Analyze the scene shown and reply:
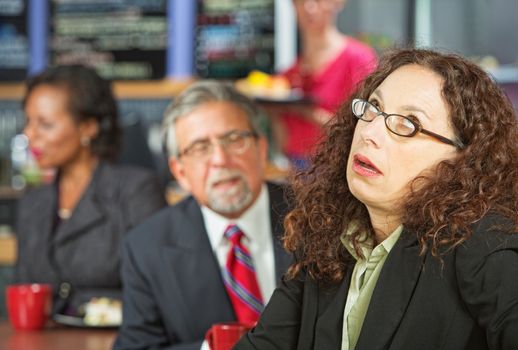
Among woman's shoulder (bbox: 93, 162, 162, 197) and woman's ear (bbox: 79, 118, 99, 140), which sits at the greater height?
woman's ear (bbox: 79, 118, 99, 140)

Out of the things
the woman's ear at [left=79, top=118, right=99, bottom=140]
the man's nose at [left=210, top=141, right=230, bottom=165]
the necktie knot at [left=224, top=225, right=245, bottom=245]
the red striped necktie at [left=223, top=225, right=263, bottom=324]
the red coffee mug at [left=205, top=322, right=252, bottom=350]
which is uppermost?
the man's nose at [left=210, top=141, right=230, bottom=165]

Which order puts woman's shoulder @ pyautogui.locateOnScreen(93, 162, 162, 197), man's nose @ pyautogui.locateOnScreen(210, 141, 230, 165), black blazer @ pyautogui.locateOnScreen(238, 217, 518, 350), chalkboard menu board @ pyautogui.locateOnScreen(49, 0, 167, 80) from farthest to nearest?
chalkboard menu board @ pyautogui.locateOnScreen(49, 0, 167, 80) → woman's shoulder @ pyautogui.locateOnScreen(93, 162, 162, 197) → man's nose @ pyautogui.locateOnScreen(210, 141, 230, 165) → black blazer @ pyautogui.locateOnScreen(238, 217, 518, 350)

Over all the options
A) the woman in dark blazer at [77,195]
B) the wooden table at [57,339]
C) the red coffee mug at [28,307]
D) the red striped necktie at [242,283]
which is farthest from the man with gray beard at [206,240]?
the woman in dark blazer at [77,195]

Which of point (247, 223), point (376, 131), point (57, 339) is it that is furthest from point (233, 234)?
point (376, 131)

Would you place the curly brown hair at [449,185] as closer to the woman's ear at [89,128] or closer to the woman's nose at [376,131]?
the woman's nose at [376,131]

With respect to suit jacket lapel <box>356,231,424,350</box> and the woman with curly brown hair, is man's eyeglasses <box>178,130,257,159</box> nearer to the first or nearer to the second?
the woman with curly brown hair

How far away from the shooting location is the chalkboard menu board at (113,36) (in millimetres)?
5867

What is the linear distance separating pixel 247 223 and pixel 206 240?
4.2 inches

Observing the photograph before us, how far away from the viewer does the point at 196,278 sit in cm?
226

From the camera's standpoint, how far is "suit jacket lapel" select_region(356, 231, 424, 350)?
1387 millimetres

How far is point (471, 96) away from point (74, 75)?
2.17 meters

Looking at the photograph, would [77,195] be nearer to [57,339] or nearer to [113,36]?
[57,339]

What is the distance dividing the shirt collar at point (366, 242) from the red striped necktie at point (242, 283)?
682mm

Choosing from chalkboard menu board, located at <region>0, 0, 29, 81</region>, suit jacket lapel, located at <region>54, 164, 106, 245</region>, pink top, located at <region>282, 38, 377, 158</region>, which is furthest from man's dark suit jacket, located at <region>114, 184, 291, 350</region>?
chalkboard menu board, located at <region>0, 0, 29, 81</region>
